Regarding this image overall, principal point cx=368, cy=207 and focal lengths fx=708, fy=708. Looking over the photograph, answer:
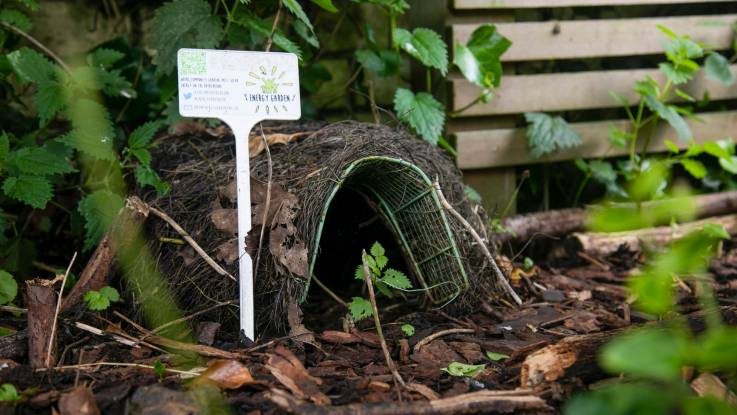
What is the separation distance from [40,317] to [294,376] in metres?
0.70

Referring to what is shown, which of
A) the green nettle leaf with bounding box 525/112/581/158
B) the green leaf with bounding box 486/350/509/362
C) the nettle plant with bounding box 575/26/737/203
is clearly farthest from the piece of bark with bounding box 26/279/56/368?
the nettle plant with bounding box 575/26/737/203

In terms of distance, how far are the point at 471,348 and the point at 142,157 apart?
4.02ft

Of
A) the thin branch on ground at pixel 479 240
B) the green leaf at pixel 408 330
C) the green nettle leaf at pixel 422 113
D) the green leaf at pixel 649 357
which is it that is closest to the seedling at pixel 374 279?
the green leaf at pixel 408 330

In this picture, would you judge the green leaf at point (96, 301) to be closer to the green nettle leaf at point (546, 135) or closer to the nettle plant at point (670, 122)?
the green nettle leaf at point (546, 135)

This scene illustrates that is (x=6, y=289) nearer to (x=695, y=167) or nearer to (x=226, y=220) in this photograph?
(x=226, y=220)

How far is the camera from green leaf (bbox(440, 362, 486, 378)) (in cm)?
188

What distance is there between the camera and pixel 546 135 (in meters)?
3.21

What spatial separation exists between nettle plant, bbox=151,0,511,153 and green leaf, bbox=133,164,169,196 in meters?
0.43

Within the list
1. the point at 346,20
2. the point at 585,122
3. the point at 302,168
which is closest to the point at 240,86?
the point at 302,168

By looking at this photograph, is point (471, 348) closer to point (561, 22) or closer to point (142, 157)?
point (142, 157)

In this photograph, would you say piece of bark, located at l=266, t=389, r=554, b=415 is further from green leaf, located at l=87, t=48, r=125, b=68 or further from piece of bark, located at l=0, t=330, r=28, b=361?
green leaf, located at l=87, t=48, r=125, b=68

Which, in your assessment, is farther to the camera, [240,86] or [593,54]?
[593,54]

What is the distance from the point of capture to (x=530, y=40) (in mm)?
3238

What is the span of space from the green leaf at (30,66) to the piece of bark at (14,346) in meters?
0.98
